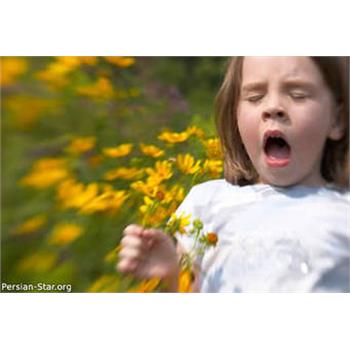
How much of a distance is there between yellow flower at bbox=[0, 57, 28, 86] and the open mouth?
0.50 metres

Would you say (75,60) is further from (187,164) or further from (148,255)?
(148,255)

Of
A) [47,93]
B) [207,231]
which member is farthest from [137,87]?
[207,231]

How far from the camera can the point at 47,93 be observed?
1.21 metres

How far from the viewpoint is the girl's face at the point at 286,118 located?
124 centimetres

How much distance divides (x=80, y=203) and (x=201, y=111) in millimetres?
312

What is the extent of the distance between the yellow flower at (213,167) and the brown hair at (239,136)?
1cm

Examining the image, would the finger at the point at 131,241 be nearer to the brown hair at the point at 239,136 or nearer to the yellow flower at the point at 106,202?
the yellow flower at the point at 106,202

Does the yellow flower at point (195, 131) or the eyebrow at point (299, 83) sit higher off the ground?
the eyebrow at point (299, 83)

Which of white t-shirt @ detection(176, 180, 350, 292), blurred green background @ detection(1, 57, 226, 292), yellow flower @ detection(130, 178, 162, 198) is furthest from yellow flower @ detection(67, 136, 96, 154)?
white t-shirt @ detection(176, 180, 350, 292)

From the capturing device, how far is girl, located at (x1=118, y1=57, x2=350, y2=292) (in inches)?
48.3

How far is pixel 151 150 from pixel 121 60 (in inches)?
7.6

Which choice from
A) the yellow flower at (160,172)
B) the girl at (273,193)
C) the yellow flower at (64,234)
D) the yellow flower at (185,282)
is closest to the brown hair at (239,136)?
the girl at (273,193)

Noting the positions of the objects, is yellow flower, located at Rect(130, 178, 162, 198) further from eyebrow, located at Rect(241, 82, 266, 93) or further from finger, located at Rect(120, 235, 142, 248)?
eyebrow, located at Rect(241, 82, 266, 93)

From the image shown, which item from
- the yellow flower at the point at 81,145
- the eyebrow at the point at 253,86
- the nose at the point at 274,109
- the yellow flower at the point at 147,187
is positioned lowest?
the yellow flower at the point at 147,187
